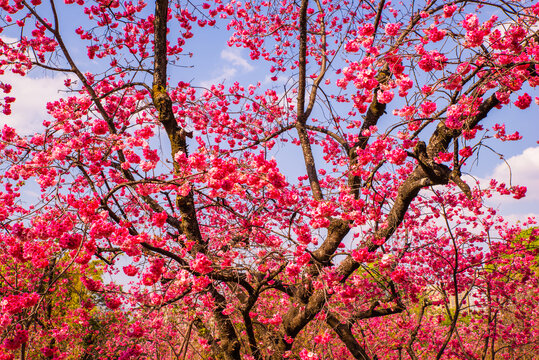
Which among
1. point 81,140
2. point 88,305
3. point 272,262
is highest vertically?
point 81,140

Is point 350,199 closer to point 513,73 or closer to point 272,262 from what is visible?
point 272,262

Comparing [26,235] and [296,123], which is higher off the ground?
[296,123]

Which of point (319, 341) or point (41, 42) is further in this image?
point (41, 42)

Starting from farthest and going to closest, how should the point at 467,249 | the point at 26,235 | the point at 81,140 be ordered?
the point at 467,249 → the point at 81,140 → the point at 26,235

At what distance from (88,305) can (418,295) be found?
17.8 feet

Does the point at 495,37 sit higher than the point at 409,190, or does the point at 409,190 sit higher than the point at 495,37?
the point at 495,37

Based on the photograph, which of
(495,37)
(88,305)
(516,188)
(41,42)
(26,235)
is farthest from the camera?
(41,42)

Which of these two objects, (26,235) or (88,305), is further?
(88,305)

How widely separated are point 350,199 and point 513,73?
227 centimetres

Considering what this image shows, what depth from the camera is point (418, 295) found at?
6695 millimetres

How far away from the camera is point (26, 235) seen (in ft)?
13.3

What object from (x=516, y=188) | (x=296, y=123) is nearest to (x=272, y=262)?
(x=296, y=123)

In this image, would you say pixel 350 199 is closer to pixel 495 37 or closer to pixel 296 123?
pixel 296 123

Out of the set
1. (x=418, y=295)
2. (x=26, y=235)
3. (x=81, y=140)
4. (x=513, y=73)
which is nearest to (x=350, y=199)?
(x=513, y=73)
